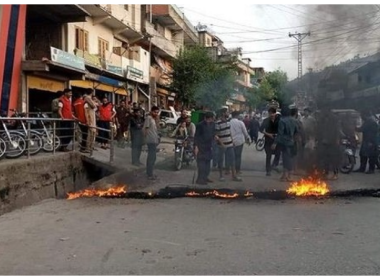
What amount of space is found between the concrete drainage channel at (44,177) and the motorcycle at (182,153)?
6.42ft

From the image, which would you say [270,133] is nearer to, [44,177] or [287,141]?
[287,141]

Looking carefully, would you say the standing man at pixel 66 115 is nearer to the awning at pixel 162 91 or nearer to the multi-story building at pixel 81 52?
the multi-story building at pixel 81 52

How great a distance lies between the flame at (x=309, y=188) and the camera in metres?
8.33

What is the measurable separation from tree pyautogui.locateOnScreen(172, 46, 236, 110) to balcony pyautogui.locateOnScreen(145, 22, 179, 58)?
4.83 ft

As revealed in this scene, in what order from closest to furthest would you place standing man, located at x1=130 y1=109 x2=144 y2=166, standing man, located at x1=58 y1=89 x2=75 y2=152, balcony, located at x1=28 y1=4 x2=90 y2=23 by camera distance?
1. standing man, located at x1=58 y1=89 x2=75 y2=152
2. standing man, located at x1=130 y1=109 x2=144 y2=166
3. balcony, located at x1=28 y1=4 x2=90 y2=23

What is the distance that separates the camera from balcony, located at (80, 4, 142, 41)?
20.1 meters

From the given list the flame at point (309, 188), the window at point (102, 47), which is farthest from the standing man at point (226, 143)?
the window at point (102, 47)

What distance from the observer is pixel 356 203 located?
7469 mm

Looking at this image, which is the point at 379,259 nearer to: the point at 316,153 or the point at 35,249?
the point at 35,249

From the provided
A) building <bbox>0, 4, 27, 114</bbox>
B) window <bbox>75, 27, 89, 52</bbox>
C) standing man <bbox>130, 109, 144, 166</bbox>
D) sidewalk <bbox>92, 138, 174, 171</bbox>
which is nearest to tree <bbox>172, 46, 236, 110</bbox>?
window <bbox>75, 27, 89, 52</bbox>

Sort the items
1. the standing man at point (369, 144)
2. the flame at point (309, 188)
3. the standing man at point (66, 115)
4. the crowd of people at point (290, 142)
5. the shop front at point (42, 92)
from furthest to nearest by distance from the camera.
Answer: the shop front at point (42, 92) → the standing man at point (369, 144) → the standing man at point (66, 115) → the crowd of people at point (290, 142) → the flame at point (309, 188)

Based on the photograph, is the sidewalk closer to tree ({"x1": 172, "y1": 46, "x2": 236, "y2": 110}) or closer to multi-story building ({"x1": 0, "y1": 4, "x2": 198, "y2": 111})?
multi-story building ({"x1": 0, "y1": 4, "x2": 198, "y2": 111})

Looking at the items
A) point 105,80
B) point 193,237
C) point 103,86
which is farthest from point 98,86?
point 193,237

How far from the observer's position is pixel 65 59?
51.1 feet
